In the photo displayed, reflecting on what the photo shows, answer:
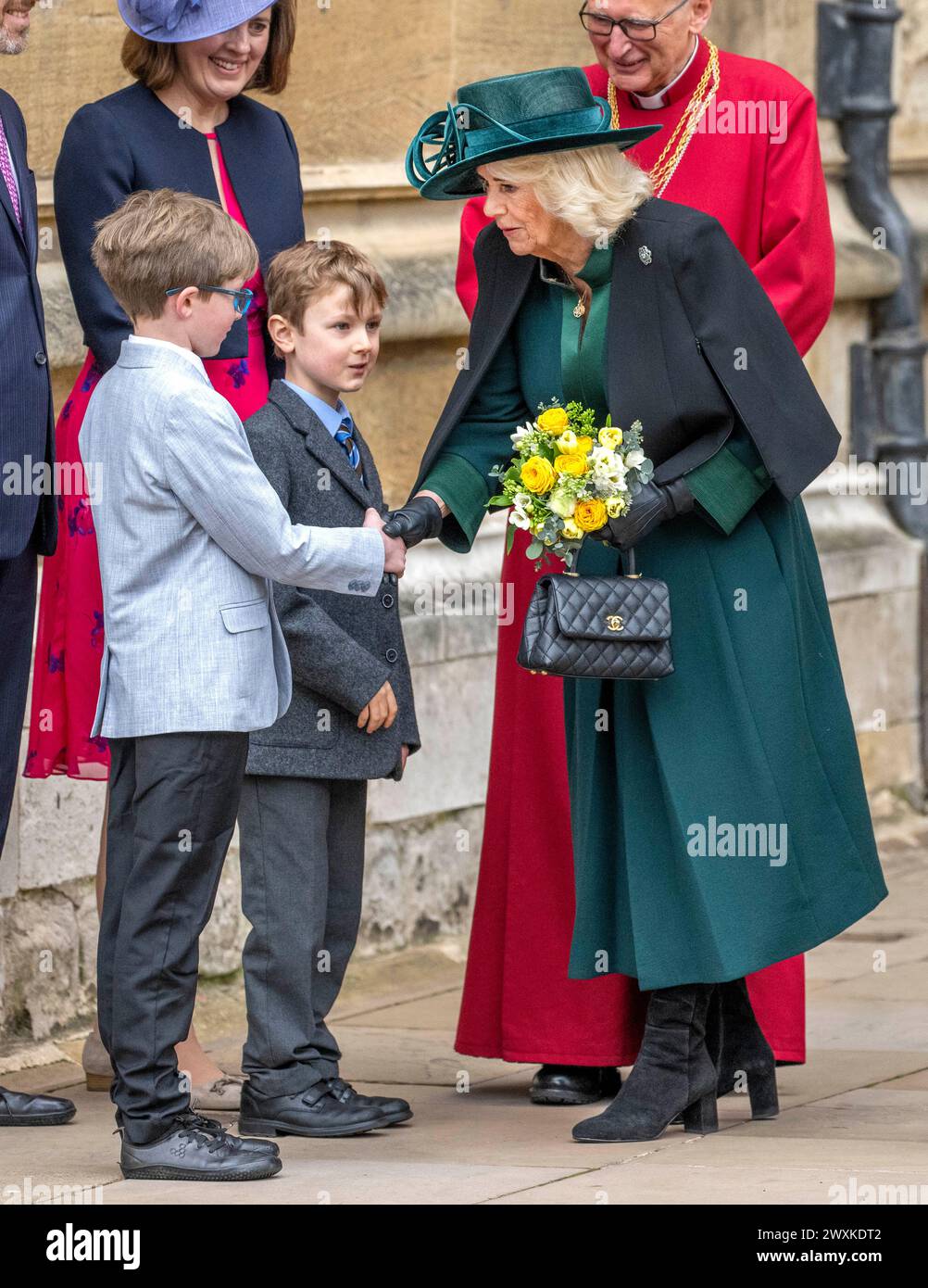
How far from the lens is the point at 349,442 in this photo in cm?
468

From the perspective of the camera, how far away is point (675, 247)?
4.40 meters

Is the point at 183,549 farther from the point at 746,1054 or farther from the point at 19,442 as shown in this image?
the point at 746,1054

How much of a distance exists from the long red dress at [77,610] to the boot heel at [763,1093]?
137 cm

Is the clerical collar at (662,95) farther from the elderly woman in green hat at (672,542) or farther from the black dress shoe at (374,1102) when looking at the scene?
the black dress shoe at (374,1102)

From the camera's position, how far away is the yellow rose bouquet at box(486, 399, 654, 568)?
14.1 feet

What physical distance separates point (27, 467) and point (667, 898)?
1394 mm

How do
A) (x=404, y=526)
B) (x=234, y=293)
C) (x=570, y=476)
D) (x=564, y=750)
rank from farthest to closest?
(x=564, y=750) < (x=404, y=526) < (x=570, y=476) < (x=234, y=293)

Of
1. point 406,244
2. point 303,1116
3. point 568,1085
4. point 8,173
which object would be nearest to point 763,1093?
point 568,1085

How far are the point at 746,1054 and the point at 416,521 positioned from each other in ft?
3.93

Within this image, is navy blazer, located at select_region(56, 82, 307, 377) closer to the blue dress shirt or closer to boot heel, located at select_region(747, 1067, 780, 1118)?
the blue dress shirt

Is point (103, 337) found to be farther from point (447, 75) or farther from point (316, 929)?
point (447, 75)

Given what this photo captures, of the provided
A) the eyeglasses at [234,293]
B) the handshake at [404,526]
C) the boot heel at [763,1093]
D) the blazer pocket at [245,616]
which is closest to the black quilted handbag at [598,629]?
the handshake at [404,526]

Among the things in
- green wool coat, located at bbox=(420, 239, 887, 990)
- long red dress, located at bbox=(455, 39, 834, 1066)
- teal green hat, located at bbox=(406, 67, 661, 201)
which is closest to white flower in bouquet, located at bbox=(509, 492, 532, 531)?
green wool coat, located at bbox=(420, 239, 887, 990)
